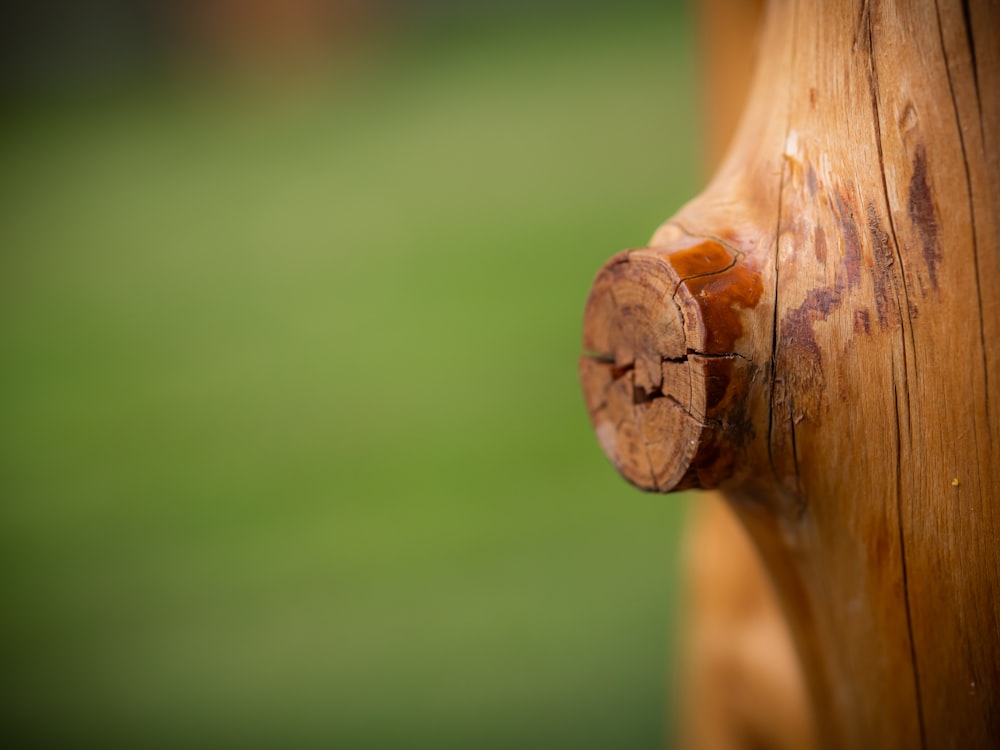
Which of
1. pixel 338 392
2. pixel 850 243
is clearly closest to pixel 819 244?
pixel 850 243

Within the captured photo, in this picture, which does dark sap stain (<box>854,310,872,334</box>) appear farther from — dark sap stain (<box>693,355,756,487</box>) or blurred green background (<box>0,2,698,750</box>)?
blurred green background (<box>0,2,698,750</box>)

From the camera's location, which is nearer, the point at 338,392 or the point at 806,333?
the point at 806,333

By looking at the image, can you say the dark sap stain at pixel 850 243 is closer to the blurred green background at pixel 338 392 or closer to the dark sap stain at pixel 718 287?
the dark sap stain at pixel 718 287

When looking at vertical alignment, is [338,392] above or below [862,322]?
above

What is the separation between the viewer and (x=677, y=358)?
53 centimetres

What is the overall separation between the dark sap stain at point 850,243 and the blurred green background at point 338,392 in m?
1.40

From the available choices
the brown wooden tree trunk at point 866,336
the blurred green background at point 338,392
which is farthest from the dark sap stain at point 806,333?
the blurred green background at point 338,392

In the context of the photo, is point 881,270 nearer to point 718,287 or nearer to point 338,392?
point 718,287

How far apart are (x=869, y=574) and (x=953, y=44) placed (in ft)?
1.10

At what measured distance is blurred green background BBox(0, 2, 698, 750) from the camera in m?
1.86

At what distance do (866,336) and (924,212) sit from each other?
80 millimetres

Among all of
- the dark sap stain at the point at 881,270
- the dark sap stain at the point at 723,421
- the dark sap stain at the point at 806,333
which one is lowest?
the dark sap stain at the point at 723,421

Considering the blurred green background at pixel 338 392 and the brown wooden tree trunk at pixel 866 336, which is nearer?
the brown wooden tree trunk at pixel 866 336

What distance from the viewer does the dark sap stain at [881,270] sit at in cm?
51
